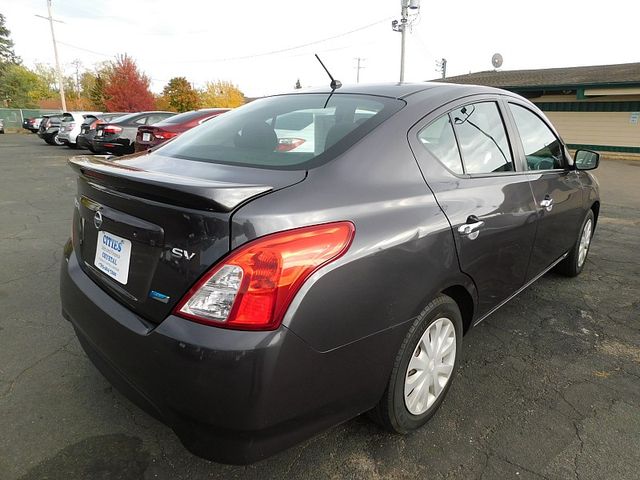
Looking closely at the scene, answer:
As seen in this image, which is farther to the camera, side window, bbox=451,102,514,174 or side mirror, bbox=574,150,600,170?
side mirror, bbox=574,150,600,170

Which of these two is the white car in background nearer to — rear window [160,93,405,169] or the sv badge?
rear window [160,93,405,169]

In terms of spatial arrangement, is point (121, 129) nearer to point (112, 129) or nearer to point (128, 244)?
point (112, 129)

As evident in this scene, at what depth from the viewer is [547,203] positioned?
2967mm

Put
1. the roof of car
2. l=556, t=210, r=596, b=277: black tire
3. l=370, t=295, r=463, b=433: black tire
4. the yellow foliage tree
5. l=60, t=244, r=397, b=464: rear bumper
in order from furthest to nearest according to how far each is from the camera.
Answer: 1. the yellow foliage tree
2. l=556, t=210, r=596, b=277: black tire
3. the roof of car
4. l=370, t=295, r=463, b=433: black tire
5. l=60, t=244, r=397, b=464: rear bumper

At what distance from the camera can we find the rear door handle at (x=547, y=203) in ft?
9.53

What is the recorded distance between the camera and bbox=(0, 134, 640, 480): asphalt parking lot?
1885 millimetres

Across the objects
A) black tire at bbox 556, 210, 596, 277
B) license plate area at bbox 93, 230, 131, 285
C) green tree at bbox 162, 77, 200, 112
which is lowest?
black tire at bbox 556, 210, 596, 277

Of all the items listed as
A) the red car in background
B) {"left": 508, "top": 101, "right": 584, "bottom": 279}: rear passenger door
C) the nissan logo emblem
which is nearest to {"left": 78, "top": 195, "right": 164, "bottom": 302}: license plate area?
the nissan logo emblem

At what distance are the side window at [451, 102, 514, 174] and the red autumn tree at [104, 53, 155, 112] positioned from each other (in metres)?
39.0

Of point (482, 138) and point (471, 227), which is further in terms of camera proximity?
point (482, 138)

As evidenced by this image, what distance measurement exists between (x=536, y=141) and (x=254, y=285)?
2.61 m

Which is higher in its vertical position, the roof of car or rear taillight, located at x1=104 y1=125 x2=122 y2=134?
the roof of car

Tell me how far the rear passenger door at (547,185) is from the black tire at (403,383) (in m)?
1.25

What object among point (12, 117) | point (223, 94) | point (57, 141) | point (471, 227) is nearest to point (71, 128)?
point (57, 141)
